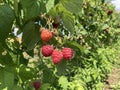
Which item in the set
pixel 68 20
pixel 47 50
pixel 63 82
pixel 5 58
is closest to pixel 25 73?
pixel 5 58

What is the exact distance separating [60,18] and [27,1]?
276 millimetres

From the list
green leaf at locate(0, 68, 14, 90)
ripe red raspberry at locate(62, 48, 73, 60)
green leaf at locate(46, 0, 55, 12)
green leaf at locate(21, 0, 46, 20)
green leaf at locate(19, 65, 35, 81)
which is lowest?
green leaf at locate(0, 68, 14, 90)

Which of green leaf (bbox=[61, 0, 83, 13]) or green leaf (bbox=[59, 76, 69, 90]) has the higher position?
green leaf (bbox=[59, 76, 69, 90])

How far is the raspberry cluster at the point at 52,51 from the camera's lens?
1.67 m

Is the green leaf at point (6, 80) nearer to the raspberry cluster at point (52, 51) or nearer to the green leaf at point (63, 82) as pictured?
the raspberry cluster at point (52, 51)

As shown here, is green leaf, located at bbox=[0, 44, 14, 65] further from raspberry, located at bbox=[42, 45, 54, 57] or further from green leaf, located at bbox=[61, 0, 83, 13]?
green leaf, located at bbox=[61, 0, 83, 13]

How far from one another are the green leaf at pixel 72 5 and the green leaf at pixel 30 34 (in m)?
0.24

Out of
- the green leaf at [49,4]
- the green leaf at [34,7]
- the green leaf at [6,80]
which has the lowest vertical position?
the green leaf at [6,80]

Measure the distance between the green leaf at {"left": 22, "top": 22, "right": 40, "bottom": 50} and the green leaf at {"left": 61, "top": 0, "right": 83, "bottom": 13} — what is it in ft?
0.79

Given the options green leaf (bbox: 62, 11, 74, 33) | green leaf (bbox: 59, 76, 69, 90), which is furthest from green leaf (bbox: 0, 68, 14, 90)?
green leaf (bbox: 59, 76, 69, 90)

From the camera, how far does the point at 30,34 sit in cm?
185

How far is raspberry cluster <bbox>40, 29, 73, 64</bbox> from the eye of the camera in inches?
65.8

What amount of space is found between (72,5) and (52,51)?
26 centimetres

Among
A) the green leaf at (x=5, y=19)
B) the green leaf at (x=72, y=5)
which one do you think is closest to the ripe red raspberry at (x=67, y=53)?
the green leaf at (x=72, y=5)
